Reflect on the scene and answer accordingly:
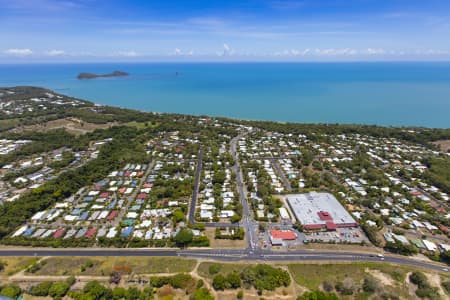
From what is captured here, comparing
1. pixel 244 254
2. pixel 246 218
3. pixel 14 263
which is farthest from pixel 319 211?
pixel 14 263

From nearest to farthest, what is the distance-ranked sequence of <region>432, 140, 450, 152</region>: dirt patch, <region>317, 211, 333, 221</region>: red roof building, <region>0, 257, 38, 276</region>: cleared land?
<region>0, 257, 38, 276</region>: cleared land
<region>317, 211, 333, 221</region>: red roof building
<region>432, 140, 450, 152</region>: dirt patch

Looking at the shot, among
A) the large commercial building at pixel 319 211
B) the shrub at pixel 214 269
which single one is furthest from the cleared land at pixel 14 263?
the large commercial building at pixel 319 211

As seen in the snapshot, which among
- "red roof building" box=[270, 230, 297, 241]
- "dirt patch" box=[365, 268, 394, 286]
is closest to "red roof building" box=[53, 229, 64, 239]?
"red roof building" box=[270, 230, 297, 241]

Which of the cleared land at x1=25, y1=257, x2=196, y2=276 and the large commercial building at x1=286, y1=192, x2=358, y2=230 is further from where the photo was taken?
the large commercial building at x1=286, y1=192, x2=358, y2=230

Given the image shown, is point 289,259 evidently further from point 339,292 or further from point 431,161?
point 431,161

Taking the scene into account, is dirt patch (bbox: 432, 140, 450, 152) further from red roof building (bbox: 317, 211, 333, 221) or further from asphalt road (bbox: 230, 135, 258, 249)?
asphalt road (bbox: 230, 135, 258, 249)

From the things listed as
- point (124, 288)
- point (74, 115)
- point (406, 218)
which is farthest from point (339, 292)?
point (74, 115)

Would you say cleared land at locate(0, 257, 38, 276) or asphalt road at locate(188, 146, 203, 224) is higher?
asphalt road at locate(188, 146, 203, 224)

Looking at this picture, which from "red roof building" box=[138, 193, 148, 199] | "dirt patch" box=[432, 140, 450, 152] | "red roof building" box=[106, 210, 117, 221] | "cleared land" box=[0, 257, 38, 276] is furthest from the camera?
"dirt patch" box=[432, 140, 450, 152]

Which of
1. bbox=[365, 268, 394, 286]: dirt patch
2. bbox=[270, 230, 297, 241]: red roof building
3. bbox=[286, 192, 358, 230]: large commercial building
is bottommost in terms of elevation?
bbox=[365, 268, 394, 286]: dirt patch

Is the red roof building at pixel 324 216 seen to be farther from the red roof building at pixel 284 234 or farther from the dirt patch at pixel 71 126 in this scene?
the dirt patch at pixel 71 126
